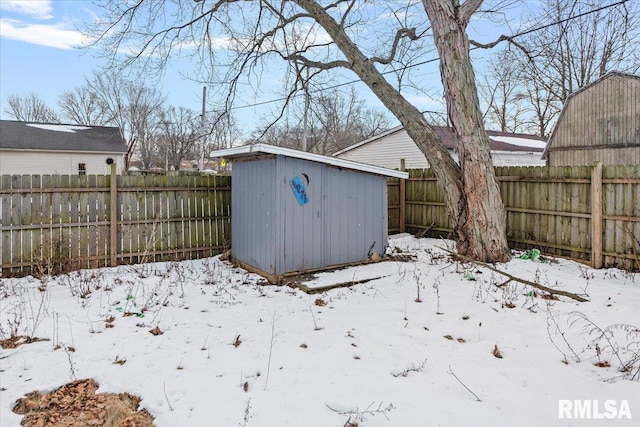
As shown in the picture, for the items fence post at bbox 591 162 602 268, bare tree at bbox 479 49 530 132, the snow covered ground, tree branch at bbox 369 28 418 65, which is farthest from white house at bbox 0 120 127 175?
fence post at bbox 591 162 602 268

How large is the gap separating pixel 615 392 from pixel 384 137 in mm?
17100

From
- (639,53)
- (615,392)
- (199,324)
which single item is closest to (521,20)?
(639,53)

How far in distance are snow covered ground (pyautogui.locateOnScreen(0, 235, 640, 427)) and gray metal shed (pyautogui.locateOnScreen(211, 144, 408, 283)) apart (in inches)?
26.8

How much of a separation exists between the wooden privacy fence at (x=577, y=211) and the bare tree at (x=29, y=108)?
4531cm

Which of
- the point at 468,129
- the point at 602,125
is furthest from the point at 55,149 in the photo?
the point at 602,125

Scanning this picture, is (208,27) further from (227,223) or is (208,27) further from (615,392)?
(615,392)

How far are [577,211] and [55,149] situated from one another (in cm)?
2311

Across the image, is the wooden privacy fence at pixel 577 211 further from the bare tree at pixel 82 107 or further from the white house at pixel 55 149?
the bare tree at pixel 82 107

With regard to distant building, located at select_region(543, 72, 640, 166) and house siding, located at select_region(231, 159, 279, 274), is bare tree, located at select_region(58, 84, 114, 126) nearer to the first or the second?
house siding, located at select_region(231, 159, 279, 274)

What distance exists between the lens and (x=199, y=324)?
4.41 m

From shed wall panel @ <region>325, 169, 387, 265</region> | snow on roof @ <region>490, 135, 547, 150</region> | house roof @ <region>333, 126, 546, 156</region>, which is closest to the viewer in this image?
shed wall panel @ <region>325, 169, 387, 265</region>

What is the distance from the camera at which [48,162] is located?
21.4 m

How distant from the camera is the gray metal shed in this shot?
6223 mm

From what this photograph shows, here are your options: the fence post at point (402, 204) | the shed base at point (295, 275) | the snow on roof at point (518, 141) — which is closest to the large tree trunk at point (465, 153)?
the shed base at point (295, 275)
